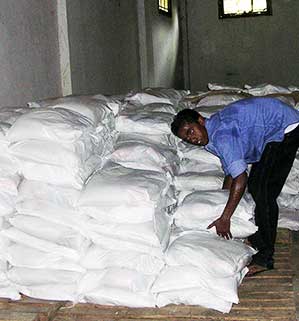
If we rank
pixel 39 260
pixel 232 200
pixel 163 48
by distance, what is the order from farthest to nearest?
pixel 163 48
pixel 232 200
pixel 39 260

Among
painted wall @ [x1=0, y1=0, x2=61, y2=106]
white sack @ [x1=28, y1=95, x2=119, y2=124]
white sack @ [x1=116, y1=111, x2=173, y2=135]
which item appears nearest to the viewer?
white sack @ [x1=28, y1=95, x2=119, y2=124]

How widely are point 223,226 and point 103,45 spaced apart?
167 inches

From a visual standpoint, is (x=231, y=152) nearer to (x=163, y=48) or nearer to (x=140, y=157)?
(x=140, y=157)

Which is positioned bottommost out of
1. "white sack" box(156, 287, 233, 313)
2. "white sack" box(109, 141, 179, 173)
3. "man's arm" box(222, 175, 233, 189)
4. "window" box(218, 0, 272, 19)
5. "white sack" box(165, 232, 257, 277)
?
"white sack" box(156, 287, 233, 313)

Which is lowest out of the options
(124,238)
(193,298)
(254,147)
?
(193,298)

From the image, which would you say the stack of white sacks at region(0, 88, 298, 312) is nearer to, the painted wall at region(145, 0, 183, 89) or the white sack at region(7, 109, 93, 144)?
the white sack at region(7, 109, 93, 144)

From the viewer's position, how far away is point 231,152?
123 inches

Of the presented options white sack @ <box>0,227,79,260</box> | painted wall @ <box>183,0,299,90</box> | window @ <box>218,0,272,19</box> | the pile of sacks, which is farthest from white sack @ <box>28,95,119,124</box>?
window @ <box>218,0,272,19</box>

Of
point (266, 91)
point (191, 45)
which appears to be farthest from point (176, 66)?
point (266, 91)

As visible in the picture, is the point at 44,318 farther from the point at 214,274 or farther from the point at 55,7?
the point at 55,7

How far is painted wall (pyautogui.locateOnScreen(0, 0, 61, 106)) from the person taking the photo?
4141 mm

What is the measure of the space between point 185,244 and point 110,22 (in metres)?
4.81

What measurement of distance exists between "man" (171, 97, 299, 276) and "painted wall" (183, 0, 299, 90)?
844cm

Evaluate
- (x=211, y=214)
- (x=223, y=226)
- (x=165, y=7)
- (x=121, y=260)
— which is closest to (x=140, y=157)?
(x=211, y=214)
